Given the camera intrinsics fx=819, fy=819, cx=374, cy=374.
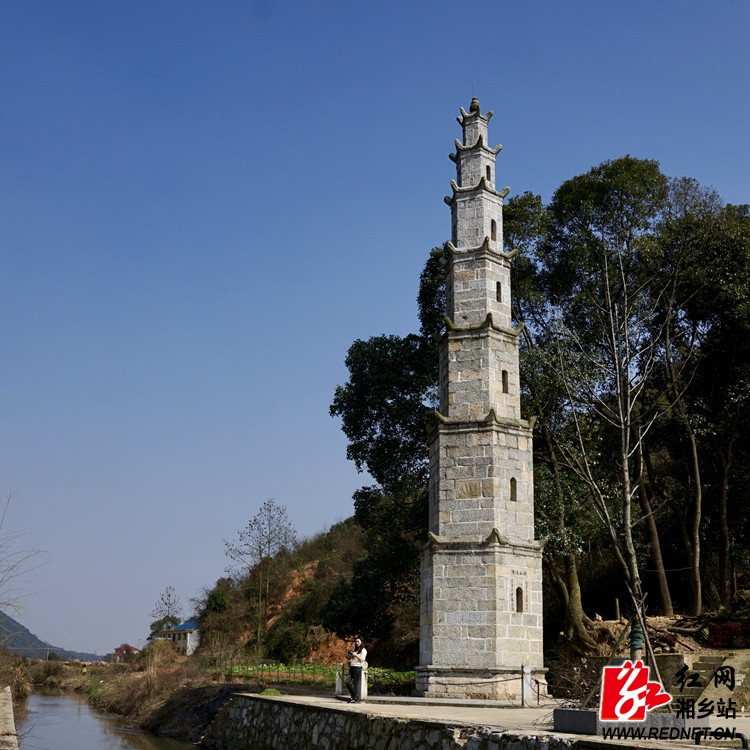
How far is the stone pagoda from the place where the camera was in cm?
1434

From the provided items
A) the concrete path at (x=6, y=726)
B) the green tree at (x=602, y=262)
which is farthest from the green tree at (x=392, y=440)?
the concrete path at (x=6, y=726)

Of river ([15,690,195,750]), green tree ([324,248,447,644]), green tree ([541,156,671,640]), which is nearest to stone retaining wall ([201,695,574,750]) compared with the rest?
river ([15,690,195,750])

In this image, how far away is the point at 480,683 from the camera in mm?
13984

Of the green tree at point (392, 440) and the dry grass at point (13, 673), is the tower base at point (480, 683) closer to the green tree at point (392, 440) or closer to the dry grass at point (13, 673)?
the dry grass at point (13, 673)

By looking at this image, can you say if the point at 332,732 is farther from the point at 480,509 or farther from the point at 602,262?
the point at 602,262

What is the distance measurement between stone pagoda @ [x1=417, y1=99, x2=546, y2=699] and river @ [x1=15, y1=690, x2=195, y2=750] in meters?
8.21

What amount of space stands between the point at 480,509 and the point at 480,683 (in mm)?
2981

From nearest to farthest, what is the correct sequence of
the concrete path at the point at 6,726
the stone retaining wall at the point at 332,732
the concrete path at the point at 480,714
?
the concrete path at the point at 480,714
the stone retaining wall at the point at 332,732
the concrete path at the point at 6,726

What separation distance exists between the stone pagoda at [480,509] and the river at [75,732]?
26.9 feet

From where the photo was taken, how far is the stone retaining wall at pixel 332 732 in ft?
29.6

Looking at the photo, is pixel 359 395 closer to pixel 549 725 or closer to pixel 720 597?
pixel 720 597

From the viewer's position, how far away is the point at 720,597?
24.0m

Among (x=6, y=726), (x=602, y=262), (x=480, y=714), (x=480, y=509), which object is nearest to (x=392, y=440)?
(x=602, y=262)

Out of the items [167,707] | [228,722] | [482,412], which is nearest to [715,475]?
[482,412]
